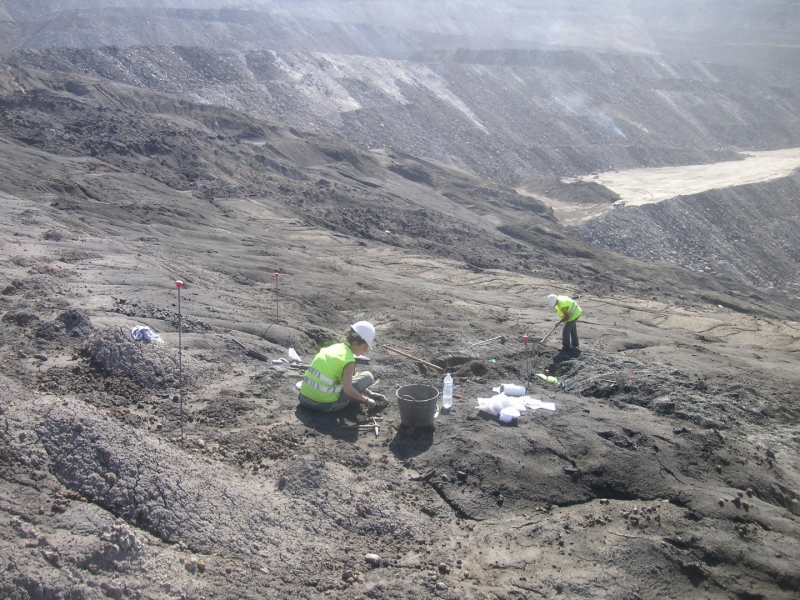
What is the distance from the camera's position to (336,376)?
569 cm

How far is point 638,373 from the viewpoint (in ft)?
→ 26.9

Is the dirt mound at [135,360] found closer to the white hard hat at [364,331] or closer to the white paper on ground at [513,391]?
the white hard hat at [364,331]

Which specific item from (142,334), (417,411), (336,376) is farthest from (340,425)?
(142,334)

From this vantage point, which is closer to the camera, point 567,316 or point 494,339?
point 567,316

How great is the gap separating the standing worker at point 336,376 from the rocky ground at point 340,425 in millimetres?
145

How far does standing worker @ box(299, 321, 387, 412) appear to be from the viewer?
567 cm

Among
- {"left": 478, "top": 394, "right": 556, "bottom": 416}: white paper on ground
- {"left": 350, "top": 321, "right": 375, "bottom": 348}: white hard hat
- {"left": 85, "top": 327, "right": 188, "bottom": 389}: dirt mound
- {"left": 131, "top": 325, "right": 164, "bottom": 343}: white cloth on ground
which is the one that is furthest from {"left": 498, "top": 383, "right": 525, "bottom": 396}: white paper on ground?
{"left": 131, "top": 325, "right": 164, "bottom": 343}: white cloth on ground

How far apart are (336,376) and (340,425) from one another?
449 millimetres

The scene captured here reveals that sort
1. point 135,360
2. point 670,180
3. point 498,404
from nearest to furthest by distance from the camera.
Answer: point 135,360 → point 498,404 → point 670,180

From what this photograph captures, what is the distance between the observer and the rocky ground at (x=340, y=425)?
3.88m

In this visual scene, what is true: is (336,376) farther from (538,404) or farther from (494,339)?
(494,339)

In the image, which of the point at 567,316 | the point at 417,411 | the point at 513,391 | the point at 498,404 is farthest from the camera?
the point at 567,316

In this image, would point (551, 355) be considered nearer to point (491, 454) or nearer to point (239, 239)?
point (491, 454)

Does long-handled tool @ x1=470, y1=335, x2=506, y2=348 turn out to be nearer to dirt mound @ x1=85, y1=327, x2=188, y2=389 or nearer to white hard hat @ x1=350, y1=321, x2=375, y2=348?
white hard hat @ x1=350, y1=321, x2=375, y2=348
